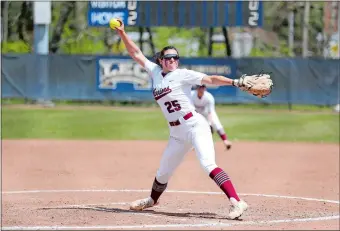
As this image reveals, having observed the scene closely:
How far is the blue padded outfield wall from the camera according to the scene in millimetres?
30125

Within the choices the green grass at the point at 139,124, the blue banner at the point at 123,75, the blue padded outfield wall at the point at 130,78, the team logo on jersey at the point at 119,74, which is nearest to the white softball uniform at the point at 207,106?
the green grass at the point at 139,124

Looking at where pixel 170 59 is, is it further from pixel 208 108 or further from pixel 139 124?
pixel 139 124

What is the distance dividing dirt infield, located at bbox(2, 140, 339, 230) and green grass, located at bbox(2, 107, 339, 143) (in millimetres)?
1996

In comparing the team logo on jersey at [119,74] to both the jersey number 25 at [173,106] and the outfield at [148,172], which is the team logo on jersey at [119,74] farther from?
the jersey number 25 at [173,106]

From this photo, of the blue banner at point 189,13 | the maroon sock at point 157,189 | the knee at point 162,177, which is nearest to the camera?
the knee at point 162,177

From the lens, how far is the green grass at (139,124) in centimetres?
2302

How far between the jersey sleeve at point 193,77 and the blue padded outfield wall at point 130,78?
20263 millimetres

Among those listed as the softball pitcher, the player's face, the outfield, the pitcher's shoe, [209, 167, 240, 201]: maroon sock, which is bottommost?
the outfield

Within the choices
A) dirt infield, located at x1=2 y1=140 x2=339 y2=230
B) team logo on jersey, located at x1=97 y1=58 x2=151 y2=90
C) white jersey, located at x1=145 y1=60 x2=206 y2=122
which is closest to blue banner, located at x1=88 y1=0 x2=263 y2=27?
team logo on jersey, located at x1=97 y1=58 x2=151 y2=90

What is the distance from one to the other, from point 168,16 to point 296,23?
91.8ft

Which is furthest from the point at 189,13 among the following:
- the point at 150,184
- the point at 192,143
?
the point at 192,143

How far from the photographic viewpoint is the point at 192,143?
9734 millimetres

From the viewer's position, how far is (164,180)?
33.6 ft

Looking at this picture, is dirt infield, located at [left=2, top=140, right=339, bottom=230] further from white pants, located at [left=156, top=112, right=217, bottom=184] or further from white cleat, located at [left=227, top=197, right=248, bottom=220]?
white pants, located at [left=156, top=112, right=217, bottom=184]
